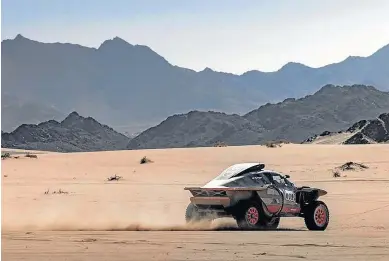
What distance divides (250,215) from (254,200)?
0.30m

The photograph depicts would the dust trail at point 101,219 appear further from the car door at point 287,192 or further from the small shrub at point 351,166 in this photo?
the small shrub at point 351,166

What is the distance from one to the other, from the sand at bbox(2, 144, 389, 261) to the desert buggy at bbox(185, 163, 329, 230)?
32 centimetres

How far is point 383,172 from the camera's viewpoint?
2616cm

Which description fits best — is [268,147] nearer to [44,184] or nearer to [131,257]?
[44,184]

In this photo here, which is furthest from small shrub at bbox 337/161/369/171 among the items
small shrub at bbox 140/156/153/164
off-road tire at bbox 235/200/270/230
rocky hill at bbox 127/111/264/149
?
rocky hill at bbox 127/111/264/149

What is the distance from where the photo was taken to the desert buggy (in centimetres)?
1305

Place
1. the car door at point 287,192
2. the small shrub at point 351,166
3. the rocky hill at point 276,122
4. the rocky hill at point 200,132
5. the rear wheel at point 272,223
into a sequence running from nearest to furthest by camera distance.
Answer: the rear wheel at point 272,223 < the car door at point 287,192 < the small shrub at point 351,166 < the rocky hill at point 200,132 < the rocky hill at point 276,122

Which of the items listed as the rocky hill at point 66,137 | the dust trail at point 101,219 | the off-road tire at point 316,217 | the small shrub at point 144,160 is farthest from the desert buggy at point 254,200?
the rocky hill at point 66,137

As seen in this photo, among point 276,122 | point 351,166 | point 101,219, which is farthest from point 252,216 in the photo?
point 276,122

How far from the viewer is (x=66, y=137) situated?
9256 cm

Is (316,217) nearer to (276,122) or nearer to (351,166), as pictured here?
(351,166)

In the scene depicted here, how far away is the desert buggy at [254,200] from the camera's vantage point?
13.1m

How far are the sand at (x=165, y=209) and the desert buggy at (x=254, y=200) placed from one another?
0.32 meters

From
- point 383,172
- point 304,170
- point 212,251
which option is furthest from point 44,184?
point 212,251
